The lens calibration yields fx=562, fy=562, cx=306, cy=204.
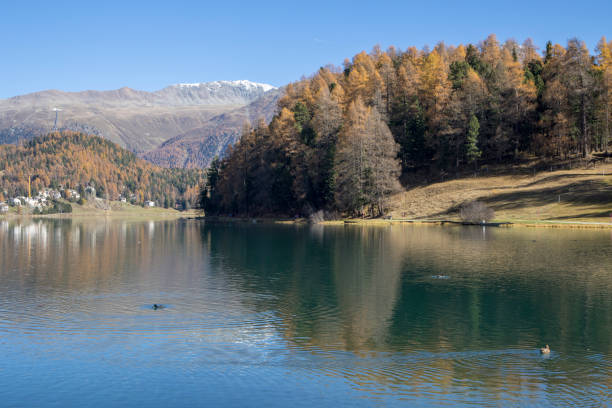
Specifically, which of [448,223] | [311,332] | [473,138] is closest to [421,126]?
[473,138]

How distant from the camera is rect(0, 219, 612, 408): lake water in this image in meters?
20.9

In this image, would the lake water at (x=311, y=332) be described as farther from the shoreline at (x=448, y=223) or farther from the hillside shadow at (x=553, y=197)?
the hillside shadow at (x=553, y=197)

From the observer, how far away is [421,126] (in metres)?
134

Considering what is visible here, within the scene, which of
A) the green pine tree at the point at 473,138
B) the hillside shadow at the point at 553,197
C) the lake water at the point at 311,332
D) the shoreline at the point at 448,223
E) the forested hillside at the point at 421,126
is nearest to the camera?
the lake water at the point at 311,332

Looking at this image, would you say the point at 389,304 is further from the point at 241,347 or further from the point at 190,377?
the point at 190,377

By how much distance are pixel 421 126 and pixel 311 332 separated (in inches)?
4377

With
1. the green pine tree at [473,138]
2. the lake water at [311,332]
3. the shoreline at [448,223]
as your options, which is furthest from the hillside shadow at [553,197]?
the lake water at [311,332]

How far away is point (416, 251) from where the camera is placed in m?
63.0

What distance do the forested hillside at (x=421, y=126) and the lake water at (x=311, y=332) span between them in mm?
62326

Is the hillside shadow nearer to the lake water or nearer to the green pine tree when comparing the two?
the green pine tree

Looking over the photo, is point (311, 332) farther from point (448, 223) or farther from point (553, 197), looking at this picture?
point (553, 197)

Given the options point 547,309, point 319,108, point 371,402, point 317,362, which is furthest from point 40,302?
point 319,108

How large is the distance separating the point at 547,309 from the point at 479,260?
20.6 metres

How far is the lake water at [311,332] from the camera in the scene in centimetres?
2092
